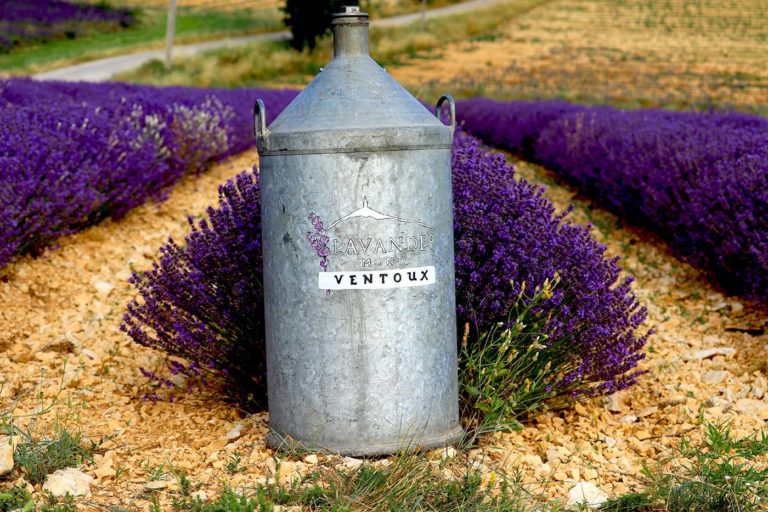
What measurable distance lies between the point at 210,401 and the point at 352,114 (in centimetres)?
157

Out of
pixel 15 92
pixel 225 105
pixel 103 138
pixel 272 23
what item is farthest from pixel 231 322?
pixel 272 23

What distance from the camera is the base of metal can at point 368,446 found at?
3.32m

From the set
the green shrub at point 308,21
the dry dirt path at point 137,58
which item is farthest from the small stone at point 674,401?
the green shrub at point 308,21

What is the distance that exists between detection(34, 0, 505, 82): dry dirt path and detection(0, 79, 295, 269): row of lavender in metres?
9.04

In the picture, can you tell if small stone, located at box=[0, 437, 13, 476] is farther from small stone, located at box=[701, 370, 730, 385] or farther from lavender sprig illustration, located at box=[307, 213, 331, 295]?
small stone, located at box=[701, 370, 730, 385]

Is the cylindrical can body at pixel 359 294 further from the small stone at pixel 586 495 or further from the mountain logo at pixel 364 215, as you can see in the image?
the small stone at pixel 586 495

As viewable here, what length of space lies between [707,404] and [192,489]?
224 centimetres

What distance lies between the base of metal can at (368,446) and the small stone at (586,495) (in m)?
0.52

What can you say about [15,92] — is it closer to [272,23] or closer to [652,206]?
[652,206]

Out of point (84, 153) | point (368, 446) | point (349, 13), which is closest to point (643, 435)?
point (368, 446)

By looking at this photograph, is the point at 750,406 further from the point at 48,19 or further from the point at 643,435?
the point at 48,19

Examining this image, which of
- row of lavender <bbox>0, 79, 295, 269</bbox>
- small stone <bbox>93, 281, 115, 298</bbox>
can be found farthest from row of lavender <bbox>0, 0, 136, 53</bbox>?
small stone <bbox>93, 281, 115, 298</bbox>

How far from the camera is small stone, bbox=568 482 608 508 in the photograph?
3057 mm

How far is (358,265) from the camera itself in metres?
3.25
